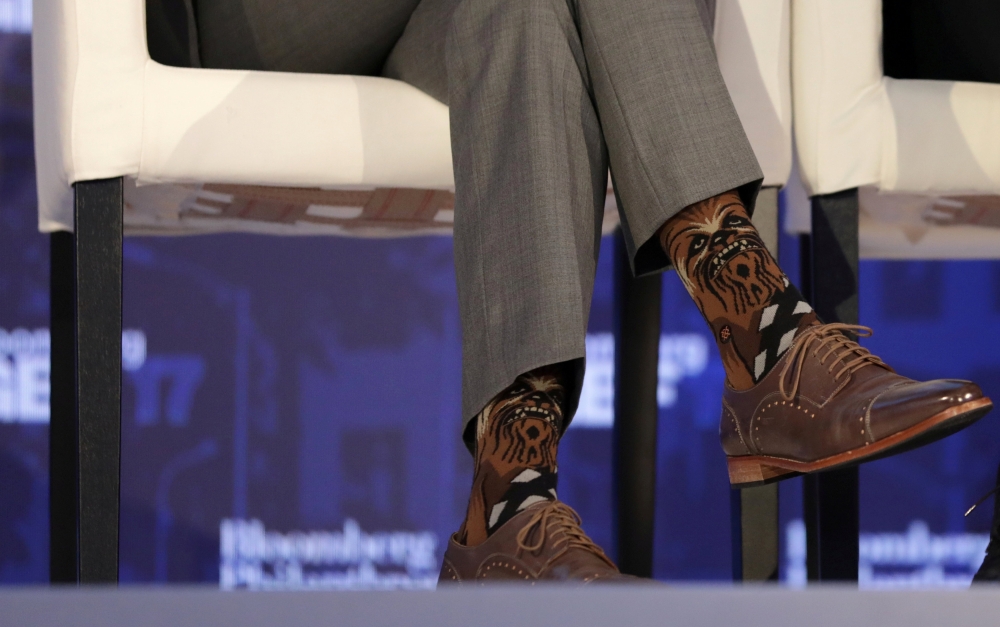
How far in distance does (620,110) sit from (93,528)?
0.54 meters

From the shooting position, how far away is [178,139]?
2.71 ft

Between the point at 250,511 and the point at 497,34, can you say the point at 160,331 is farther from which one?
the point at 497,34

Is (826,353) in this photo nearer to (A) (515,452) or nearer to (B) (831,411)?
(B) (831,411)

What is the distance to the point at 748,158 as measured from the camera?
68 centimetres

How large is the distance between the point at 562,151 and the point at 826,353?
0.23 meters

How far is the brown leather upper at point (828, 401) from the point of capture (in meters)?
0.57

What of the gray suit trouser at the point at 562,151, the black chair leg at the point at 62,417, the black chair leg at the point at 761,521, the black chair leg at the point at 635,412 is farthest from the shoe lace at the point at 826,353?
the black chair leg at the point at 62,417

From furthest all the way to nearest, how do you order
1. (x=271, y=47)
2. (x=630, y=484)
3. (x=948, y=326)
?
(x=948, y=326), (x=630, y=484), (x=271, y=47)

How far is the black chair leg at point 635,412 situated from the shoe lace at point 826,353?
1.73 ft

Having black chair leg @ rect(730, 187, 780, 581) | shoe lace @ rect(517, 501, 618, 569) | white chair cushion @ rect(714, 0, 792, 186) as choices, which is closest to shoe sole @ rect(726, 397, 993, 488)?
shoe lace @ rect(517, 501, 618, 569)

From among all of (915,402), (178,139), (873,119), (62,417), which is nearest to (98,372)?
(178,139)

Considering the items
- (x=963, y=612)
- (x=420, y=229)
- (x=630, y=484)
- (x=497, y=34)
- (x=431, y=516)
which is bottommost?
(x=431, y=516)

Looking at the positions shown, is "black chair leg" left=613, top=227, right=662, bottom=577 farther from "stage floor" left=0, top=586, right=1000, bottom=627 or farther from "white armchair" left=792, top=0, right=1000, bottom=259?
"stage floor" left=0, top=586, right=1000, bottom=627

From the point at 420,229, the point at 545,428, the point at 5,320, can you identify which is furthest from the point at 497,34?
the point at 5,320
